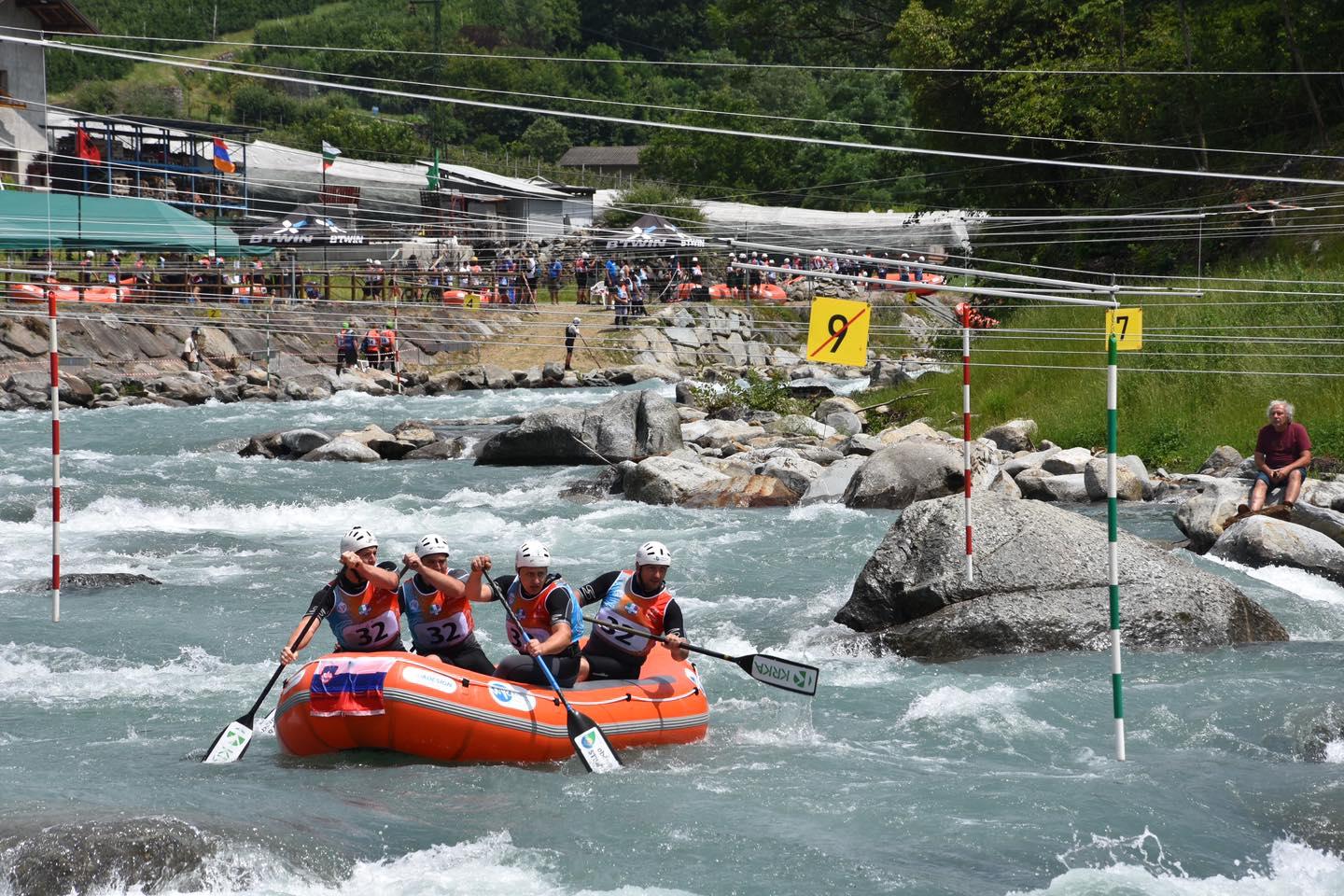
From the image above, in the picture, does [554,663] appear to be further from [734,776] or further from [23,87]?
[23,87]

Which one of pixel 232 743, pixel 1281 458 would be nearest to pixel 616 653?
pixel 232 743

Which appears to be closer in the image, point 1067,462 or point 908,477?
point 908,477

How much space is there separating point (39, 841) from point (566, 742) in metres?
2.95

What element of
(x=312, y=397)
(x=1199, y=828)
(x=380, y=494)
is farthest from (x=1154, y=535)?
(x=312, y=397)

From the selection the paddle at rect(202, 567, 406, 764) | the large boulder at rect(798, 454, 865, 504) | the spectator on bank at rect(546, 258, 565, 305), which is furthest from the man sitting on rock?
the spectator on bank at rect(546, 258, 565, 305)

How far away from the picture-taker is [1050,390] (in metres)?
20.4

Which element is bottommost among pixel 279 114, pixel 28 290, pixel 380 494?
pixel 380 494

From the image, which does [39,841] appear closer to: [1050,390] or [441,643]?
[441,643]

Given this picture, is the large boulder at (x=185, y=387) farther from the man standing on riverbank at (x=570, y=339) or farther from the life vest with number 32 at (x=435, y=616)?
the life vest with number 32 at (x=435, y=616)

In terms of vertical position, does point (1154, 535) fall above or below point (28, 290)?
below

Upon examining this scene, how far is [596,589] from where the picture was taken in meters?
9.33

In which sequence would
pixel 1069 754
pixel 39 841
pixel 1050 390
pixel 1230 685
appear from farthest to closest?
pixel 1050 390, pixel 1230 685, pixel 1069 754, pixel 39 841

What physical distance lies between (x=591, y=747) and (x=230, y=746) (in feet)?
6.35

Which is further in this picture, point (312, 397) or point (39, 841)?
point (312, 397)
